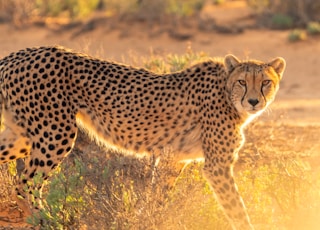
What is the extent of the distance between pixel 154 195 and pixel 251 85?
1.03 meters

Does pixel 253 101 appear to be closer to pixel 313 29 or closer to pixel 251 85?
pixel 251 85

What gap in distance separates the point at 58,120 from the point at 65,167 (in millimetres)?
688

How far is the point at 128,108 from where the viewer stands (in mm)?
5609

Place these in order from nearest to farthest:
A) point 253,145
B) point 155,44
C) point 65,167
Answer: point 65,167 → point 253,145 → point 155,44

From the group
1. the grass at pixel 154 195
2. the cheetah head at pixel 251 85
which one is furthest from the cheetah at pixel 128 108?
the grass at pixel 154 195

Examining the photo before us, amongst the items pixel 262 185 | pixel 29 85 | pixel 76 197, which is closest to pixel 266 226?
pixel 262 185

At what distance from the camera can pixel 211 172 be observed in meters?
5.38

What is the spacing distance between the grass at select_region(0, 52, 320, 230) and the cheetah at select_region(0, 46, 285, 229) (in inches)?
6.3

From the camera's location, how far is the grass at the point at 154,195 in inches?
190

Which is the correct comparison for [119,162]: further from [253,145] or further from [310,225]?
[253,145]

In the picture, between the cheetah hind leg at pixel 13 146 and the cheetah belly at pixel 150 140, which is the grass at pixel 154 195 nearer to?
the cheetah belly at pixel 150 140

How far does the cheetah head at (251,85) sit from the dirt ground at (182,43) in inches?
225

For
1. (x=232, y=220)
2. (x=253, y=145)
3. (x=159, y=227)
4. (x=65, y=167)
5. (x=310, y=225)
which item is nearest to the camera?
(x=159, y=227)

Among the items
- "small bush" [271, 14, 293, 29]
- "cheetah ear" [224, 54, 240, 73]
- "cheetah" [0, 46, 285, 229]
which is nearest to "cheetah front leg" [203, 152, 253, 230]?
"cheetah" [0, 46, 285, 229]
